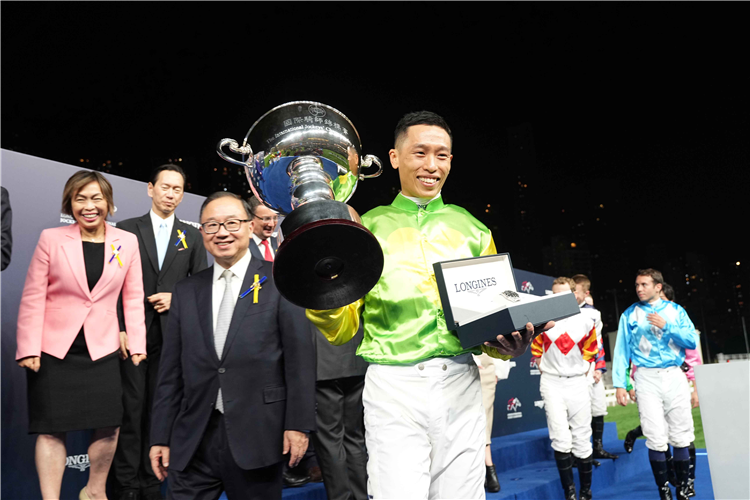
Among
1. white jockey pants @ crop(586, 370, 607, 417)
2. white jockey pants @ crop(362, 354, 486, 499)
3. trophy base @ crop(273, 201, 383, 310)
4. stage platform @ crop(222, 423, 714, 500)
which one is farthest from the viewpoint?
white jockey pants @ crop(586, 370, 607, 417)

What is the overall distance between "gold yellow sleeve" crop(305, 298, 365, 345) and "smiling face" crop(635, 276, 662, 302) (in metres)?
4.47

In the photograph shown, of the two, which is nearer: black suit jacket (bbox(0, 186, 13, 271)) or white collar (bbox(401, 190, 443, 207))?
white collar (bbox(401, 190, 443, 207))

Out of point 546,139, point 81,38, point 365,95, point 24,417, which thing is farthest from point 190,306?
point 546,139

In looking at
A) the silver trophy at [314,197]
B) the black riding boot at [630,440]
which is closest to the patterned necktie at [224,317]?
the silver trophy at [314,197]

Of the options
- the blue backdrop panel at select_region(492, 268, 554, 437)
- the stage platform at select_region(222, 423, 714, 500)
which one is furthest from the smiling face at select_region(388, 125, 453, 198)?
the blue backdrop panel at select_region(492, 268, 554, 437)

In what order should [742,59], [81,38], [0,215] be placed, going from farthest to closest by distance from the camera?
[742,59] < [81,38] < [0,215]

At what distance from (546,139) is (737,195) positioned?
681 cm

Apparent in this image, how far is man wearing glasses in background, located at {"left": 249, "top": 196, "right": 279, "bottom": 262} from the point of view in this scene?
13.2 ft

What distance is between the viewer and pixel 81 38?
8.73m

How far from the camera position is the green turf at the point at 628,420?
1008 cm

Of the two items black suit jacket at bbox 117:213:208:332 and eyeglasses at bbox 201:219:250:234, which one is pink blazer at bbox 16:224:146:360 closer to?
black suit jacket at bbox 117:213:208:332

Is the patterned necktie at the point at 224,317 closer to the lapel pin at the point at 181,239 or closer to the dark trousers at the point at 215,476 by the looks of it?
the dark trousers at the point at 215,476

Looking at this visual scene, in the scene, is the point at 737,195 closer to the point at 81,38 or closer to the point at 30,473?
the point at 81,38

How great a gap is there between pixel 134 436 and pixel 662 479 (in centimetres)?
426
